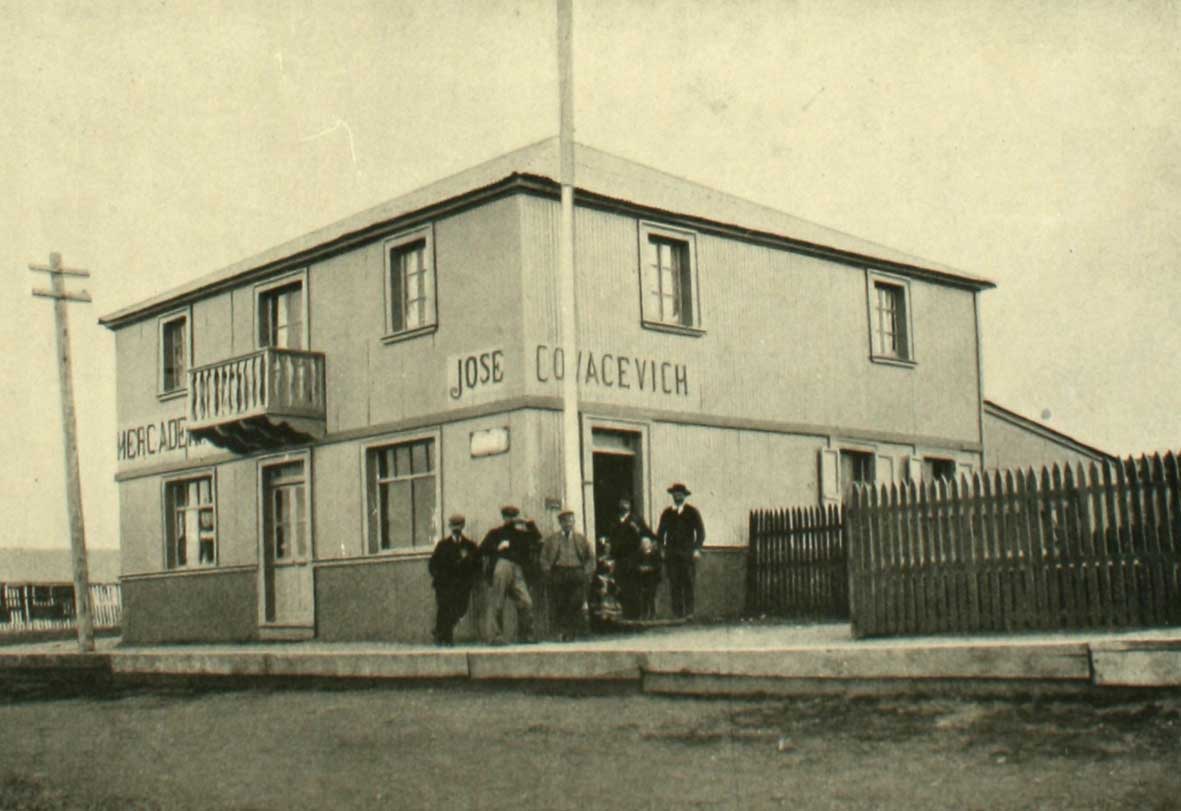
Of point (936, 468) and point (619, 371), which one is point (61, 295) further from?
point (936, 468)

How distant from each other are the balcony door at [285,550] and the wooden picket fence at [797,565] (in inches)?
256

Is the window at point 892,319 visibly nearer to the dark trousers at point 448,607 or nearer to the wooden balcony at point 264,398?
the wooden balcony at point 264,398

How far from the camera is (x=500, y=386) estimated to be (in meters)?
17.4

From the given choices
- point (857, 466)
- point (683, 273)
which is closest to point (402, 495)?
point (683, 273)

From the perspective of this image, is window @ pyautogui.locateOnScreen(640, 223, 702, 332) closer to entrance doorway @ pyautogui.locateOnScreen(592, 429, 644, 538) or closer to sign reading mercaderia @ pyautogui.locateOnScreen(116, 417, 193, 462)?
entrance doorway @ pyautogui.locateOnScreen(592, 429, 644, 538)

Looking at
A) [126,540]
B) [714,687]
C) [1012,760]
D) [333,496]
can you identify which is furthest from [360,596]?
[1012,760]

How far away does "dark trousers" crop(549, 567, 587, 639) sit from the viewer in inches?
628

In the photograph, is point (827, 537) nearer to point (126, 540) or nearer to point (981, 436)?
point (981, 436)

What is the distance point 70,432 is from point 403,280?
6.21 metres

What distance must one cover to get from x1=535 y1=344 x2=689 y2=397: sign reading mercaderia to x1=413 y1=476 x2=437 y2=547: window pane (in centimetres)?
240

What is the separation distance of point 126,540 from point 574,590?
471 inches

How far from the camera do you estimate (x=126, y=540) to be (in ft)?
82.0

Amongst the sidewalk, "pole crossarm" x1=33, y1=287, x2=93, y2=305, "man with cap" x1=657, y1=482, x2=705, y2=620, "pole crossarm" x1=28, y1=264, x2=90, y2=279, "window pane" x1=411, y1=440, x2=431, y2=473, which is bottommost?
the sidewalk

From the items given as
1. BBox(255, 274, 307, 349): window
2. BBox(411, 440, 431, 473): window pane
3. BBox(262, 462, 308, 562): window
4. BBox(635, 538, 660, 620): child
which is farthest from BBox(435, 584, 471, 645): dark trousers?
BBox(255, 274, 307, 349): window
